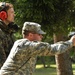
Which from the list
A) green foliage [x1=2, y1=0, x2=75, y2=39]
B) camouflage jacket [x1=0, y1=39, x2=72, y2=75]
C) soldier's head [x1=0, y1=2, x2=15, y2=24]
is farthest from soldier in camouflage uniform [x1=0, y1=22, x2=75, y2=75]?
green foliage [x1=2, y1=0, x2=75, y2=39]

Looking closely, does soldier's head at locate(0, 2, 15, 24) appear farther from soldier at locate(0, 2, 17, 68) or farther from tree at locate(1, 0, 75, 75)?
tree at locate(1, 0, 75, 75)

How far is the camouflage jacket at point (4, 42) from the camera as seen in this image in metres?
4.29

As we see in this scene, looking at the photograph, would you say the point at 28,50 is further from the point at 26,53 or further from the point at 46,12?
the point at 46,12

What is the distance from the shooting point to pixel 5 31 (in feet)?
14.5

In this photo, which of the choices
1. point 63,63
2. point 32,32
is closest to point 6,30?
point 32,32

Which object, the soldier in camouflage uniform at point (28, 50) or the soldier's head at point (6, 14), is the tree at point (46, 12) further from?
the soldier in camouflage uniform at point (28, 50)

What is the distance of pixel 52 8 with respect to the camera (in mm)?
7551

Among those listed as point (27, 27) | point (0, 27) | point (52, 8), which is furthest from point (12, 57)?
point (52, 8)

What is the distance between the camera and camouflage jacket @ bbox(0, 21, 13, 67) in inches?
169

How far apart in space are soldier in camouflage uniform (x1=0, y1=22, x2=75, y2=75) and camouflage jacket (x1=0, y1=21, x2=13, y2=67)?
368 mm

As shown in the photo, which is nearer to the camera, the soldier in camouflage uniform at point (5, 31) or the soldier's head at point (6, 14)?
the soldier in camouflage uniform at point (5, 31)

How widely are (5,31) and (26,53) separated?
732 millimetres

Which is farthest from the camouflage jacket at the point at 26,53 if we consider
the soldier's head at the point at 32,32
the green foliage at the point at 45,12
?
the green foliage at the point at 45,12

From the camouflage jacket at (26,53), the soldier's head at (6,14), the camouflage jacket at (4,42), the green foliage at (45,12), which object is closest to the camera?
the camouflage jacket at (26,53)
